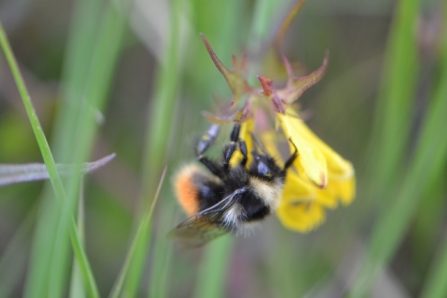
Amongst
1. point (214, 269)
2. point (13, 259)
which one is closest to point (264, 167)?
point (214, 269)

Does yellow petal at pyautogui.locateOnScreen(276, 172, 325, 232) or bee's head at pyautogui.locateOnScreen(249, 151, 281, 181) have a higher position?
bee's head at pyautogui.locateOnScreen(249, 151, 281, 181)

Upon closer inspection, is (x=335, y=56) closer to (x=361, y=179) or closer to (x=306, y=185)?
(x=361, y=179)

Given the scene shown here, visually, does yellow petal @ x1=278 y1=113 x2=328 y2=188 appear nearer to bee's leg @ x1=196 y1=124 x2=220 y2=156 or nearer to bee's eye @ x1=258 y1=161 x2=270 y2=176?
bee's eye @ x1=258 y1=161 x2=270 y2=176

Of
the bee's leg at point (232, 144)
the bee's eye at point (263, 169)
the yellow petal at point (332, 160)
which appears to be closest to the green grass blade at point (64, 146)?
the bee's leg at point (232, 144)

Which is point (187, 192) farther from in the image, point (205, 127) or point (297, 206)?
point (205, 127)

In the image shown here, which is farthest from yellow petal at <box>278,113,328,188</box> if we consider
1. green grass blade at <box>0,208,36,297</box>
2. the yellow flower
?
green grass blade at <box>0,208,36,297</box>

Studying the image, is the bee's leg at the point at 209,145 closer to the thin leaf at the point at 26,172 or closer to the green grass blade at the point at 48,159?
the thin leaf at the point at 26,172

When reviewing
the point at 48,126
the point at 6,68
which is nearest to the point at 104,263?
the point at 48,126
